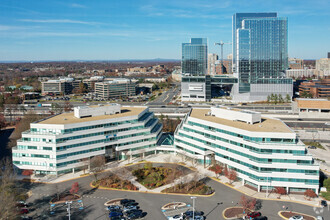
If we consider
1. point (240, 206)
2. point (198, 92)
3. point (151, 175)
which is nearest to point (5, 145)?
point (151, 175)

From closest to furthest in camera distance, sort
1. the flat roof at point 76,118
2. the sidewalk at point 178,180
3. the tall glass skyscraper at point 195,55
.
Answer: the sidewalk at point 178,180
the flat roof at point 76,118
the tall glass skyscraper at point 195,55

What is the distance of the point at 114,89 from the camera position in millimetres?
136625

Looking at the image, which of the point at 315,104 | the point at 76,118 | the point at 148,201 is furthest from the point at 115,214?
the point at 315,104

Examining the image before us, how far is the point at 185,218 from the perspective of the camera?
1403 inches

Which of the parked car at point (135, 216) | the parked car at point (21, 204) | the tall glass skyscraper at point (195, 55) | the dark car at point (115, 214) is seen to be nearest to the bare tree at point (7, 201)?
the parked car at point (21, 204)

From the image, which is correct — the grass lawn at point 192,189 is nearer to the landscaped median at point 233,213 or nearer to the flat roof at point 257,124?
the landscaped median at point 233,213

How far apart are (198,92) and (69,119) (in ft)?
259

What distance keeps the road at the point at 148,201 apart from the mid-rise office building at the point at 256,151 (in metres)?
3.63

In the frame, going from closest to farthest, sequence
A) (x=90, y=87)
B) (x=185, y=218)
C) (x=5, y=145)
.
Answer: (x=185, y=218), (x=5, y=145), (x=90, y=87)

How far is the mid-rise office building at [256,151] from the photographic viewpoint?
41.2 meters

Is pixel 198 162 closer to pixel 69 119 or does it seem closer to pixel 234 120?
pixel 234 120

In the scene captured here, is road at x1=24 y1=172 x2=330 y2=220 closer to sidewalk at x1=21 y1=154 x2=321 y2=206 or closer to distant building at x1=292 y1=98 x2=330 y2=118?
sidewalk at x1=21 y1=154 x2=321 y2=206

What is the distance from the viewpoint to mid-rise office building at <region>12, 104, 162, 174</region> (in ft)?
156

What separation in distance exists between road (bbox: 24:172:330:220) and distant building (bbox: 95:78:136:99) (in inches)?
3598
